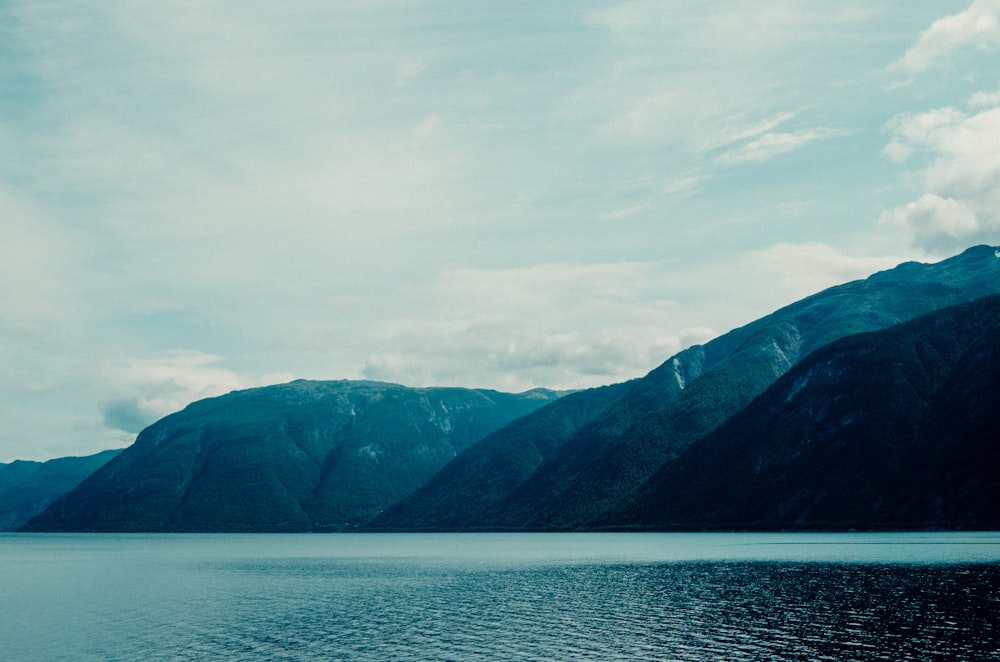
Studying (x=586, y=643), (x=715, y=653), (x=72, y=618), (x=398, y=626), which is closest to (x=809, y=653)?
(x=715, y=653)

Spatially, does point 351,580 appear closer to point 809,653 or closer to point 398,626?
point 398,626

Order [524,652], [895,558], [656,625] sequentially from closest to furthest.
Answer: [524,652], [656,625], [895,558]

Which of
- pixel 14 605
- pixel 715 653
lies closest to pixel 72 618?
pixel 14 605

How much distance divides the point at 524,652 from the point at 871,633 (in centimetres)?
3211

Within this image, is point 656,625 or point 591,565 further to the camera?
point 591,565

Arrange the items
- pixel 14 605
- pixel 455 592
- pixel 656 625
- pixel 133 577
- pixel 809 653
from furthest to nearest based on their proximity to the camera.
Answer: pixel 133 577 → pixel 455 592 → pixel 14 605 → pixel 656 625 → pixel 809 653

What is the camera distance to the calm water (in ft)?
253

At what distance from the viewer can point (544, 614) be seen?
103m

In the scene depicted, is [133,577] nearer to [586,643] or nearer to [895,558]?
[586,643]

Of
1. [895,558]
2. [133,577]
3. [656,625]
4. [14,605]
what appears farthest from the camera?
[133,577]

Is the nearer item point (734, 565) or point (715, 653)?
point (715, 653)

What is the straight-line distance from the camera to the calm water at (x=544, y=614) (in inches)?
3041

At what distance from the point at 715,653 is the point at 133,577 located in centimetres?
14154

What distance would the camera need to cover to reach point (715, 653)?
241 feet
